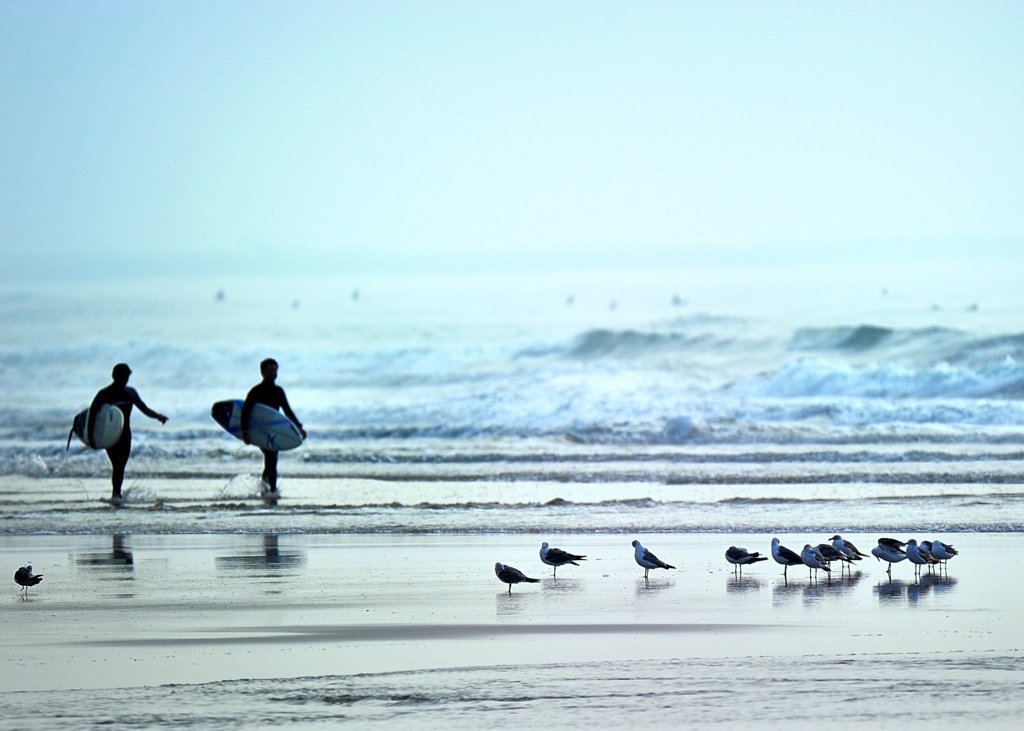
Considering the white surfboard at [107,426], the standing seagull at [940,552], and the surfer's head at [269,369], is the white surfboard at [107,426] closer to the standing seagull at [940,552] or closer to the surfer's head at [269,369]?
the surfer's head at [269,369]

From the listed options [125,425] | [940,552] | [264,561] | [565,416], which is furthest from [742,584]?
[565,416]

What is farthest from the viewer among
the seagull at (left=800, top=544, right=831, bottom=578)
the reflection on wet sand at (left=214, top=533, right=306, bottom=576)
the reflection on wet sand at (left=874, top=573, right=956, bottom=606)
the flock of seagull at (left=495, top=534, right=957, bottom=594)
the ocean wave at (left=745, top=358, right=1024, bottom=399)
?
the ocean wave at (left=745, top=358, right=1024, bottom=399)

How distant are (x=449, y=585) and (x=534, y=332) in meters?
47.1

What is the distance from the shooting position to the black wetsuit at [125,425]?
15.1 metres

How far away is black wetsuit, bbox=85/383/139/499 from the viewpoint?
594 inches

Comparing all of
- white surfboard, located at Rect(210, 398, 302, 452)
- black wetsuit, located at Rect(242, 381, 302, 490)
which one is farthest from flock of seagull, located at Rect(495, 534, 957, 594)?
white surfboard, located at Rect(210, 398, 302, 452)

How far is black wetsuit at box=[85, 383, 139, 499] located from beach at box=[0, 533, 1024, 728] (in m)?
4.38

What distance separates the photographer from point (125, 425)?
15391mm

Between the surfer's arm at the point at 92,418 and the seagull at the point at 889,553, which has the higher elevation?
the surfer's arm at the point at 92,418

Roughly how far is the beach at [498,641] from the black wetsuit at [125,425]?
4.38m

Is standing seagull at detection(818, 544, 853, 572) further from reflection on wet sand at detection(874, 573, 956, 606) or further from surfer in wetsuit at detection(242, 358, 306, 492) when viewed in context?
surfer in wetsuit at detection(242, 358, 306, 492)

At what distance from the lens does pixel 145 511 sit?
13.7 metres

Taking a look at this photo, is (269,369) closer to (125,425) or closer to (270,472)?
(270,472)

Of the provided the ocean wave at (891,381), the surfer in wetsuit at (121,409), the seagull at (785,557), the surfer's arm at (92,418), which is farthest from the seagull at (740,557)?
the ocean wave at (891,381)
